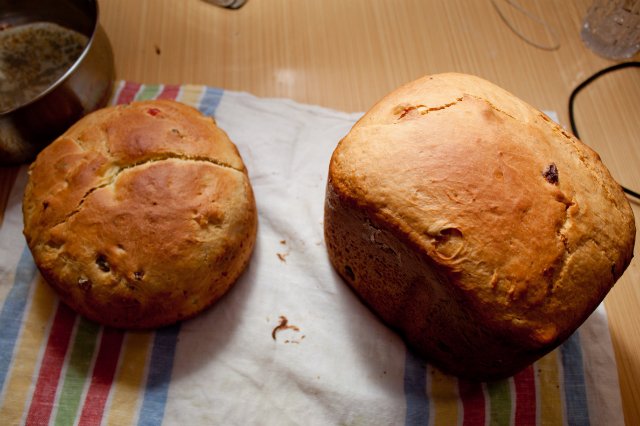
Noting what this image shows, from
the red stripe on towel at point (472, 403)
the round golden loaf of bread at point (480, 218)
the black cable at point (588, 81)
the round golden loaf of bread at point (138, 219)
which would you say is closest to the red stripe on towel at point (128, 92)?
→ the round golden loaf of bread at point (138, 219)

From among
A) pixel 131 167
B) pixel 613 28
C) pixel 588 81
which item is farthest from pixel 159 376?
pixel 613 28

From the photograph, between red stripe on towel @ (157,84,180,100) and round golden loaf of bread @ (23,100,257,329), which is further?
red stripe on towel @ (157,84,180,100)

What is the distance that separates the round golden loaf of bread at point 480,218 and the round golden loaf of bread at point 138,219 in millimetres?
272

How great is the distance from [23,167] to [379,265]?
1.00 m

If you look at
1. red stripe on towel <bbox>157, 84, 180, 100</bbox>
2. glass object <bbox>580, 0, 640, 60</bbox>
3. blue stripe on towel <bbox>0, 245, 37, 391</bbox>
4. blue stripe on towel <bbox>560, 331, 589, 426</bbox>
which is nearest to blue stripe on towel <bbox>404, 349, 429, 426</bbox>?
blue stripe on towel <bbox>560, 331, 589, 426</bbox>

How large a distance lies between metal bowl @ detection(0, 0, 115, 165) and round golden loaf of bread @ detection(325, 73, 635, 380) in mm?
745

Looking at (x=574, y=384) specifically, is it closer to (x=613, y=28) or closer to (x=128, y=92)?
(x=613, y=28)

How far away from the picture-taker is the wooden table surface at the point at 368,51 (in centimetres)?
151

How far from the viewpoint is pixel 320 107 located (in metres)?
1.44

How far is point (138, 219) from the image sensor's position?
984 mm

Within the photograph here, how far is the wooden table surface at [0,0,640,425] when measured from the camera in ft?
4.97

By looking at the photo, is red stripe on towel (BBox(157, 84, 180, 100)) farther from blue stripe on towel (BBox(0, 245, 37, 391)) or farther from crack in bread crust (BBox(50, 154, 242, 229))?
blue stripe on towel (BBox(0, 245, 37, 391))

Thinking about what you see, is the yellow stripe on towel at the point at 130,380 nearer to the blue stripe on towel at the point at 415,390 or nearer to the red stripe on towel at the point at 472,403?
the blue stripe on towel at the point at 415,390

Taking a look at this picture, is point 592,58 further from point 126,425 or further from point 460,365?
point 126,425
